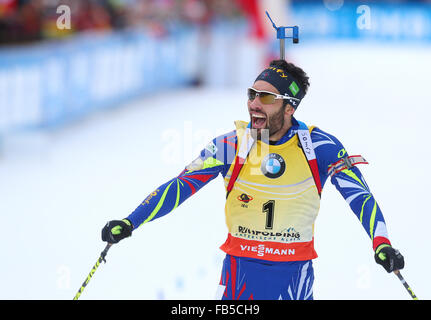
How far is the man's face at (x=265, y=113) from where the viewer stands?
3248mm

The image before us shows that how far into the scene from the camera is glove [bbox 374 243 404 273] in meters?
3.02

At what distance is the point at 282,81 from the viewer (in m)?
3.33

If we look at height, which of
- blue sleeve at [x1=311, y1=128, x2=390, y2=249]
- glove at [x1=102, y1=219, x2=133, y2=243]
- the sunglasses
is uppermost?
the sunglasses

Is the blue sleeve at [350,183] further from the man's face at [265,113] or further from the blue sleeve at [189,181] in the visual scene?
the blue sleeve at [189,181]

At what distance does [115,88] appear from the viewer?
14055mm

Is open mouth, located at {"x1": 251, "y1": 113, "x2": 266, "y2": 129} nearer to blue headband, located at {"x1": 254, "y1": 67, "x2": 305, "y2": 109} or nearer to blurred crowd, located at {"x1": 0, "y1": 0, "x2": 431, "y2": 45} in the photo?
blue headband, located at {"x1": 254, "y1": 67, "x2": 305, "y2": 109}

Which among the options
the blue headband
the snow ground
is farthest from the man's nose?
the snow ground

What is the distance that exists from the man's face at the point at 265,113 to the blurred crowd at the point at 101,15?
4357mm

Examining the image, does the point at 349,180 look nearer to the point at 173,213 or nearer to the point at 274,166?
the point at 274,166

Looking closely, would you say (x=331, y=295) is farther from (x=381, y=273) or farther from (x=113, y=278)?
(x=113, y=278)

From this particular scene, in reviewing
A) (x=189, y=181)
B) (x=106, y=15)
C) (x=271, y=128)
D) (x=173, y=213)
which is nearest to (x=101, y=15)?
(x=106, y=15)

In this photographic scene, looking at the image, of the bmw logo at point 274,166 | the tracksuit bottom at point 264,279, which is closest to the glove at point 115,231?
the tracksuit bottom at point 264,279

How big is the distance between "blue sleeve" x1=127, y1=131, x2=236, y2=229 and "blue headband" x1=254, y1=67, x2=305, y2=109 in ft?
0.99

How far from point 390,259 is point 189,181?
1.00 meters
